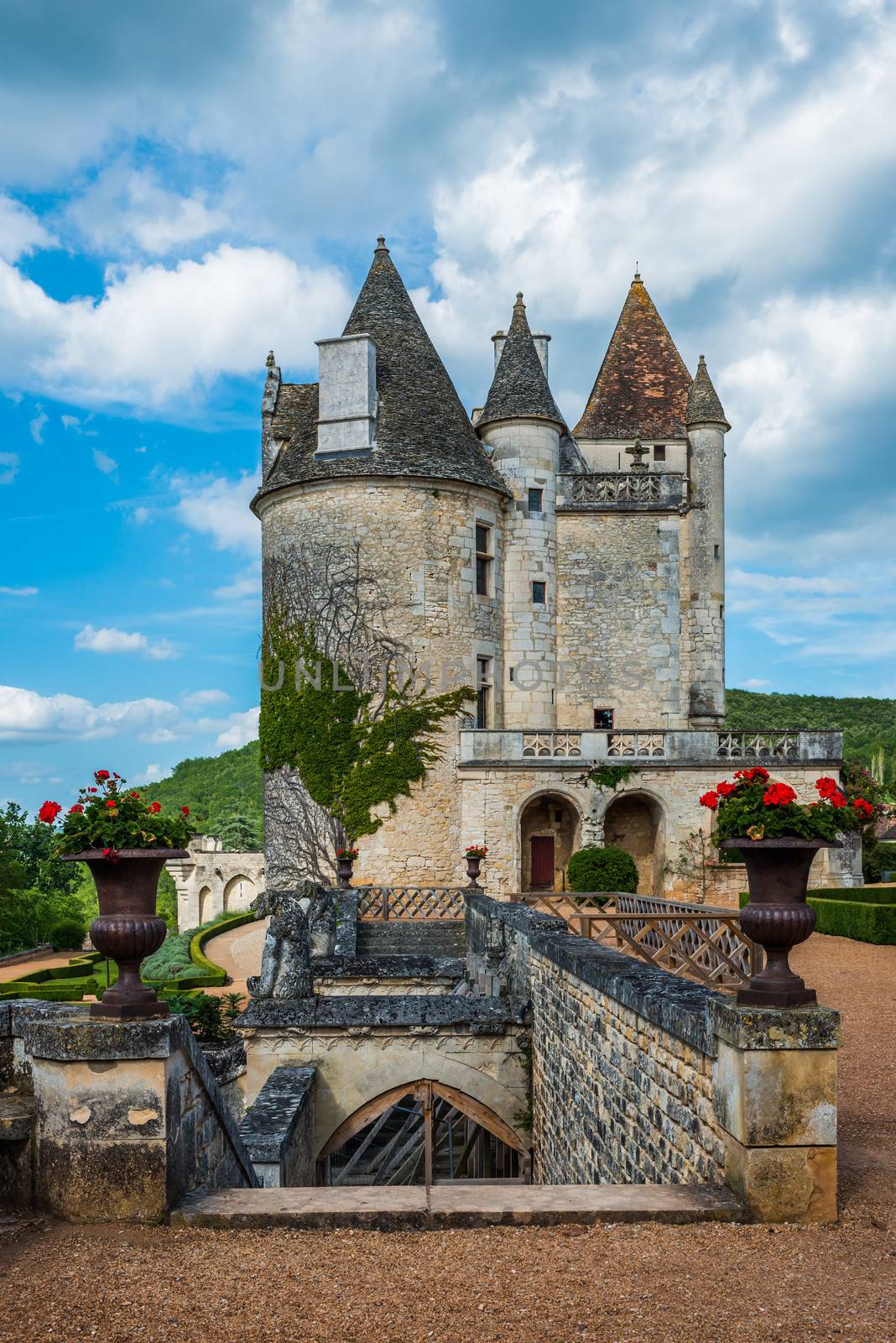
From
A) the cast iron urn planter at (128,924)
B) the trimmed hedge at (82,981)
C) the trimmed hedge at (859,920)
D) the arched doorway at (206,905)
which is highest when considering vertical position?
the cast iron urn planter at (128,924)

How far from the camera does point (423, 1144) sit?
1516 cm

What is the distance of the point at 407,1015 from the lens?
440 inches

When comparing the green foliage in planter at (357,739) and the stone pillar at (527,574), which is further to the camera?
the stone pillar at (527,574)

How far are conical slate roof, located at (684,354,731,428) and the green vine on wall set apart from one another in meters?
9.88

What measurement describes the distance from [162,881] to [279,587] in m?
47.0

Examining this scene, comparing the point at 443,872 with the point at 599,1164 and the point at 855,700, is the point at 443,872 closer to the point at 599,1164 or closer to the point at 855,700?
the point at 599,1164

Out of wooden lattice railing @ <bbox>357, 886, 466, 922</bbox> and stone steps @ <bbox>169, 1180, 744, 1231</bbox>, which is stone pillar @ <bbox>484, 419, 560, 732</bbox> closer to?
wooden lattice railing @ <bbox>357, 886, 466, 922</bbox>

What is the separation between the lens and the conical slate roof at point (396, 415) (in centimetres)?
2775

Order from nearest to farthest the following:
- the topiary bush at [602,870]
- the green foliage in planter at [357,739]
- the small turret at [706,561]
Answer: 1. the topiary bush at [602,870]
2. the green foliage in planter at [357,739]
3. the small turret at [706,561]

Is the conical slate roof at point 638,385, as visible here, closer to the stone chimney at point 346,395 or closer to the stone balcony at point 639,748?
the stone chimney at point 346,395

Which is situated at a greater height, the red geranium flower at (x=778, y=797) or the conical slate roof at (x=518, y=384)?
the conical slate roof at (x=518, y=384)

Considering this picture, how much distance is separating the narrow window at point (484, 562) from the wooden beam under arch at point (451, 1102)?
1871 cm

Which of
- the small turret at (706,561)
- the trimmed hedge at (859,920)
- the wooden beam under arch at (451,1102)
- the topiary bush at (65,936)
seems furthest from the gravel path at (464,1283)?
the topiary bush at (65,936)

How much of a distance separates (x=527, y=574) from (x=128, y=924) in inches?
980
